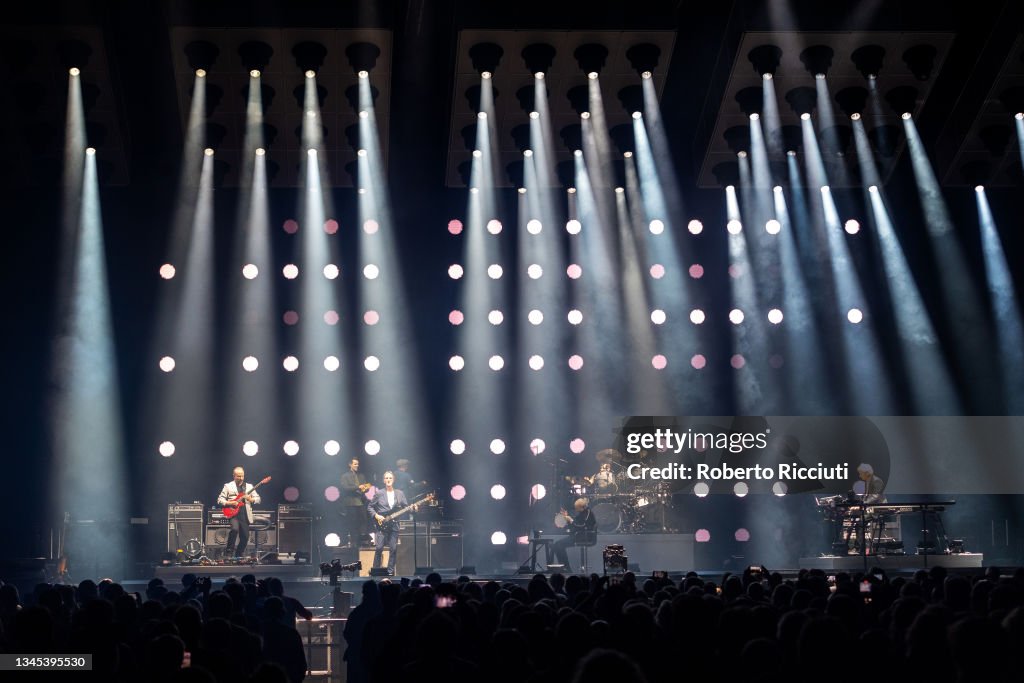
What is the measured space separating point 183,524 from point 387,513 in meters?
2.97

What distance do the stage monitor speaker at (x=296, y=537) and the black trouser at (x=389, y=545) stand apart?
3.38 ft

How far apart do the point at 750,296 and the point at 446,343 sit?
15.9ft

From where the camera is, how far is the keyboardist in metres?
16.2

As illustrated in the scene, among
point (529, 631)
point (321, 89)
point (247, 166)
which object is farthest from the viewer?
point (247, 166)

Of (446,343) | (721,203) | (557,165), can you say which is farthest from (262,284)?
(721,203)

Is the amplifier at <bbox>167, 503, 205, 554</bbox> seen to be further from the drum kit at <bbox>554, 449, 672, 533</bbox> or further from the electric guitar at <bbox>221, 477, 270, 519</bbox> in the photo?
the drum kit at <bbox>554, 449, 672, 533</bbox>

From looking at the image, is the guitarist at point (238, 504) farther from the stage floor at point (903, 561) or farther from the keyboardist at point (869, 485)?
the keyboardist at point (869, 485)

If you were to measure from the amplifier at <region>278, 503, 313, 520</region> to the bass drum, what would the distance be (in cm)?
421

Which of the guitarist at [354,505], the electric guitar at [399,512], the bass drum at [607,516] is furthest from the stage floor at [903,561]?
the guitarist at [354,505]

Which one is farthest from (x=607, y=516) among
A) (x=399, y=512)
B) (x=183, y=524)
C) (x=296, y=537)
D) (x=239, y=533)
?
(x=183, y=524)

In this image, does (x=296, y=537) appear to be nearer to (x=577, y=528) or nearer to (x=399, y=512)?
(x=399, y=512)

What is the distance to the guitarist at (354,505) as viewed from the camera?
16.3 m

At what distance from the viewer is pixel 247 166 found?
16969mm

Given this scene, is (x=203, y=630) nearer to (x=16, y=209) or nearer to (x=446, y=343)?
(x=446, y=343)
